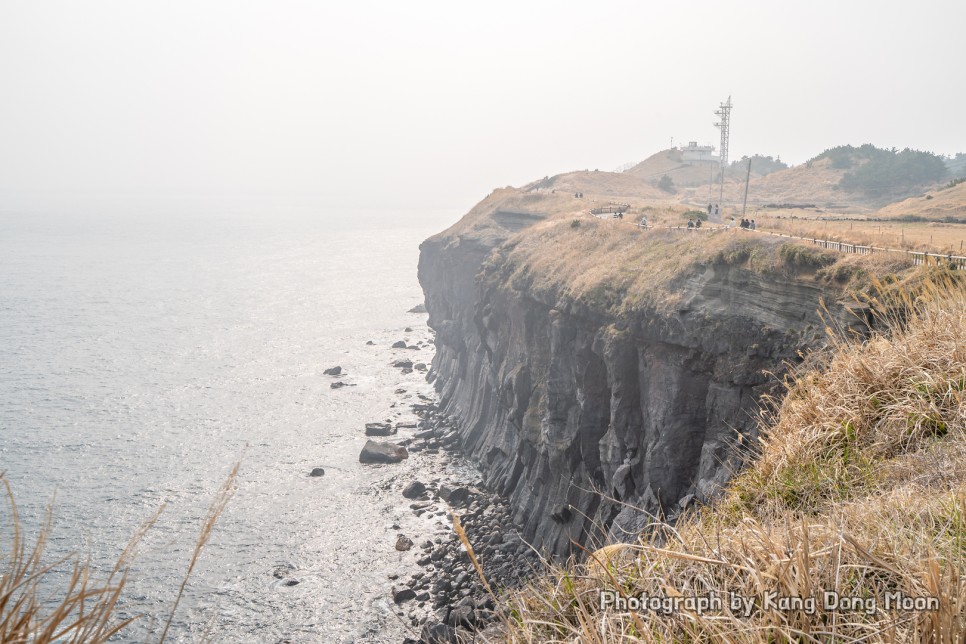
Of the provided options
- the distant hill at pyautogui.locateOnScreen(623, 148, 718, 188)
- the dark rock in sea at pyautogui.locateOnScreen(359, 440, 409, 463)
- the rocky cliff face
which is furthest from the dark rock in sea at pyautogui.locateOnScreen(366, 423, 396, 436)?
the distant hill at pyautogui.locateOnScreen(623, 148, 718, 188)

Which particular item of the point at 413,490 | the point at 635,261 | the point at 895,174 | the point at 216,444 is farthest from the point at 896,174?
the point at 216,444

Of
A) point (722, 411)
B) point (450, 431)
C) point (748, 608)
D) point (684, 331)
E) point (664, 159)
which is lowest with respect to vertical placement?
point (450, 431)

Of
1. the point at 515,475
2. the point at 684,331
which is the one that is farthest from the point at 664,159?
the point at 684,331

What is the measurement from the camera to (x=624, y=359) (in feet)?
111

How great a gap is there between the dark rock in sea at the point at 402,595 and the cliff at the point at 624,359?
9.35m

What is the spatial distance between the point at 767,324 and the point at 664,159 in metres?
140

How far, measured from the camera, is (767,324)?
2625cm

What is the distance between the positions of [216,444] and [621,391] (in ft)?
143

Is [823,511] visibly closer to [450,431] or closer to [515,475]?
[515,475]

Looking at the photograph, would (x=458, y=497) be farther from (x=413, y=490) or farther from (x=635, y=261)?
(x=635, y=261)

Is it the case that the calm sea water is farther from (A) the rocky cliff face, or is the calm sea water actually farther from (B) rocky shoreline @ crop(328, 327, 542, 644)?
(A) the rocky cliff face

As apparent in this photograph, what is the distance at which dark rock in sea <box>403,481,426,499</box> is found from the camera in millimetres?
50156

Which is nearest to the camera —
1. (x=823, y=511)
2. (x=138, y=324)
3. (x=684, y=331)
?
(x=823, y=511)

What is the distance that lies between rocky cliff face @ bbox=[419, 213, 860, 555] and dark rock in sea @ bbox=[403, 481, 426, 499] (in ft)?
18.4
